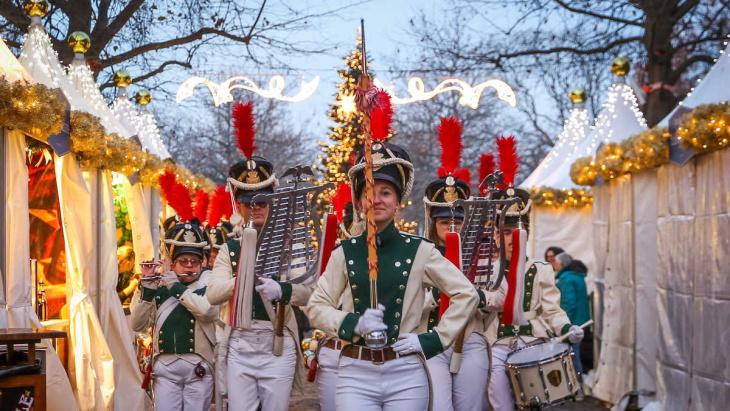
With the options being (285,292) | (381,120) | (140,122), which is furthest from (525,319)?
(140,122)

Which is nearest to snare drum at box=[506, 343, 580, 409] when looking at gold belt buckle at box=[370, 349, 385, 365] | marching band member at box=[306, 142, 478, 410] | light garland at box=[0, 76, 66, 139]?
marching band member at box=[306, 142, 478, 410]

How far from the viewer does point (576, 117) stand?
18.3 meters

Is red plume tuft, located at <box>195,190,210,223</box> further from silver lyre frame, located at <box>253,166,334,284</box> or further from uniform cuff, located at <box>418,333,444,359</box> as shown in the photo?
uniform cuff, located at <box>418,333,444,359</box>

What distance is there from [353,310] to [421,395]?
58cm

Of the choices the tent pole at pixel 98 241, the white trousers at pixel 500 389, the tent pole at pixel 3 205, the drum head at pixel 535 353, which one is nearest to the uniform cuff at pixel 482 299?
the drum head at pixel 535 353

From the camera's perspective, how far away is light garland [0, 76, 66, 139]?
8.21 metres

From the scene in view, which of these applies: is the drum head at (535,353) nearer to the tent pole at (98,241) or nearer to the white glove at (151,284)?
the white glove at (151,284)

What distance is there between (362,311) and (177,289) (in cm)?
336

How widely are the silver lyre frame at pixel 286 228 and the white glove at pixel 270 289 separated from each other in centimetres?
33

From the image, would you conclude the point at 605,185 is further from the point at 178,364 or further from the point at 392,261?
the point at 392,261

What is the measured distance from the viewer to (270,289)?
685cm

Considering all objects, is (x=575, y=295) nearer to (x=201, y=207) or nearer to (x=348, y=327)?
(x=201, y=207)

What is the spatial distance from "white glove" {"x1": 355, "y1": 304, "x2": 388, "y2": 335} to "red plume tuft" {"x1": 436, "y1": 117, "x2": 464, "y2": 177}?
2.65 meters

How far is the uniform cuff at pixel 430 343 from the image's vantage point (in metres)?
5.25
